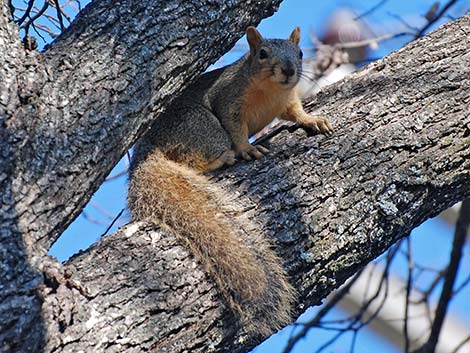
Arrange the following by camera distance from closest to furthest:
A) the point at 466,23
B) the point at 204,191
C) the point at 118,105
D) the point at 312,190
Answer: the point at 118,105 → the point at 312,190 → the point at 204,191 → the point at 466,23

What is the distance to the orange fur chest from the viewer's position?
4379 mm

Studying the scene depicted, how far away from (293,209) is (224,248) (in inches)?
11.0

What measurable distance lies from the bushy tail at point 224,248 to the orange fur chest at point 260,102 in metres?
0.97

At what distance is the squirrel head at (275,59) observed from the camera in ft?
14.3

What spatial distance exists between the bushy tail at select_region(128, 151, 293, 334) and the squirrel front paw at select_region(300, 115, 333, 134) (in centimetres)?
46

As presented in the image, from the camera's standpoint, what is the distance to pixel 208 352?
2.70m

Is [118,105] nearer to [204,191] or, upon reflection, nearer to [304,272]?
[204,191]

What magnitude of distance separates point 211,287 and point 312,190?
540 mm

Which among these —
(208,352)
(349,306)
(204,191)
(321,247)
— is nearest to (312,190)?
(321,247)

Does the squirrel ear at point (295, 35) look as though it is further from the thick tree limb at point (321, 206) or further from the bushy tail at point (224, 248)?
the bushy tail at point (224, 248)

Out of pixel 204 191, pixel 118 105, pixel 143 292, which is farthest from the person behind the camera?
pixel 204 191

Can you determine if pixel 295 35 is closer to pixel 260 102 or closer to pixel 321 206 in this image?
pixel 260 102

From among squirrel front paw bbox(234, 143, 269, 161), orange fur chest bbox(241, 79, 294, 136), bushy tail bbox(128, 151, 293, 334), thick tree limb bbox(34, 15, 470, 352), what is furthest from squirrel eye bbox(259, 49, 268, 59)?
bushy tail bbox(128, 151, 293, 334)

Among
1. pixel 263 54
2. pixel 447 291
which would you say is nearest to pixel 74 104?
pixel 263 54
